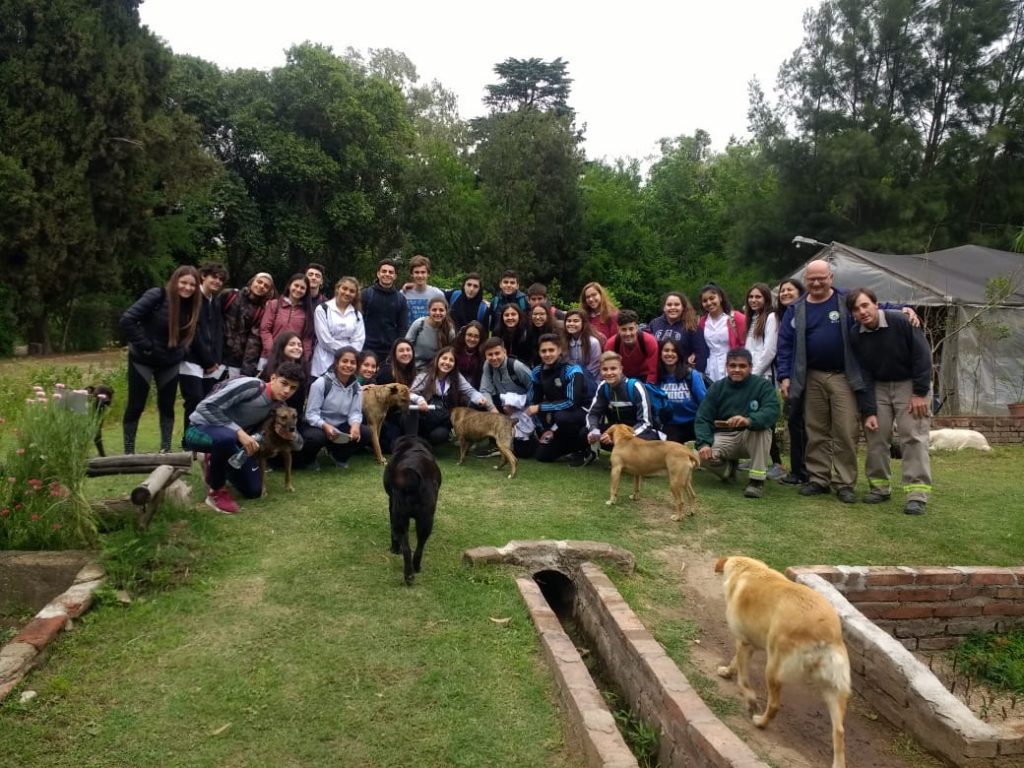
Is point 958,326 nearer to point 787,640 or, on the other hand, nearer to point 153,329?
point 787,640

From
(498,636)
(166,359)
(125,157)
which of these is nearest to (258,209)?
(125,157)

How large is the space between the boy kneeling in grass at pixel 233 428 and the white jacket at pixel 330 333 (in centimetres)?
148

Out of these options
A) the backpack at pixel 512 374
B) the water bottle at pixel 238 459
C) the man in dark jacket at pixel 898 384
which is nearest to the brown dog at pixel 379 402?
the backpack at pixel 512 374

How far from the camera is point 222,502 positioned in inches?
220

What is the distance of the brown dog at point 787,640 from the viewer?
303cm

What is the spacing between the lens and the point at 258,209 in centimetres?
2745

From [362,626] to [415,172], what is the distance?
87.5ft

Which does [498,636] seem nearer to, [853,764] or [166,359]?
[853,764]

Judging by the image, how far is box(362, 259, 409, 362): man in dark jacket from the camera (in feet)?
26.0

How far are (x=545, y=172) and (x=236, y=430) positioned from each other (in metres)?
19.8

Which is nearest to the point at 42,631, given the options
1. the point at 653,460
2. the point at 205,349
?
the point at 205,349

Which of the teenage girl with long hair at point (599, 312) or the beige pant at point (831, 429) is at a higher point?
the teenage girl with long hair at point (599, 312)

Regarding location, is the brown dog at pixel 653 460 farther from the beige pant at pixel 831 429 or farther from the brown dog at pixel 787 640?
the brown dog at pixel 787 640

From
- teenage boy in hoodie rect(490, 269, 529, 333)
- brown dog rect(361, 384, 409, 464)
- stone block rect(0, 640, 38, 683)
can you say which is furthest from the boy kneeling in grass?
teenage boy in hoodie rect(490, 269, 529, 333)
